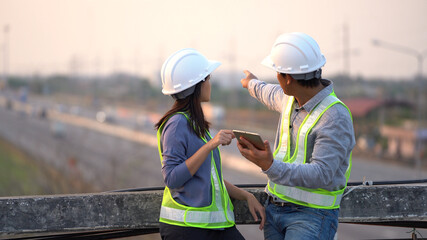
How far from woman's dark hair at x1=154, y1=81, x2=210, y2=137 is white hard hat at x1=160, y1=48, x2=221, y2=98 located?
36 mm

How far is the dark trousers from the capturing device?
330cm

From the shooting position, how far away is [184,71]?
11.2 ft

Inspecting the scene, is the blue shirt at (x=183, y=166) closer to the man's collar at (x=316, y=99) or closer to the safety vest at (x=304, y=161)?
the safety vest at (x=304, y=161)

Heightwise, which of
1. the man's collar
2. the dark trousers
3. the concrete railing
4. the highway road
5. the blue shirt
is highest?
the man's collar

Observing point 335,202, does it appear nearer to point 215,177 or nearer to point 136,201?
point 215,177

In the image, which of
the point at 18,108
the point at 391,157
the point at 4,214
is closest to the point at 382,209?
the point at 4,214

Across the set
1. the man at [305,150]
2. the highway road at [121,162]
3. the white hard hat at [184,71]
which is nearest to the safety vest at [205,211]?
the white hard hat at [184,71]

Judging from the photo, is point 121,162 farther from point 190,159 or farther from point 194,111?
point 190,159

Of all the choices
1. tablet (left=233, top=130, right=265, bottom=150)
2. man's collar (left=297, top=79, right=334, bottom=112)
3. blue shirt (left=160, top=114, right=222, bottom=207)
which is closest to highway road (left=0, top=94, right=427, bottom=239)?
blue shirt (left=160, top=114, right=222, bottom=207)

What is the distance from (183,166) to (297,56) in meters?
0.90

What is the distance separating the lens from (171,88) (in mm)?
3414

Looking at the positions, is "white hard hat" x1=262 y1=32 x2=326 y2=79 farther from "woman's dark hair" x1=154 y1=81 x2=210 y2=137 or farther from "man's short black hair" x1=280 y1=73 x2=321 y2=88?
"woman's dark hair" x1=154 y1=81 x2=210 y2=137

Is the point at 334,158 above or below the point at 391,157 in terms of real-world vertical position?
above

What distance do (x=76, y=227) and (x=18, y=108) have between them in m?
104
